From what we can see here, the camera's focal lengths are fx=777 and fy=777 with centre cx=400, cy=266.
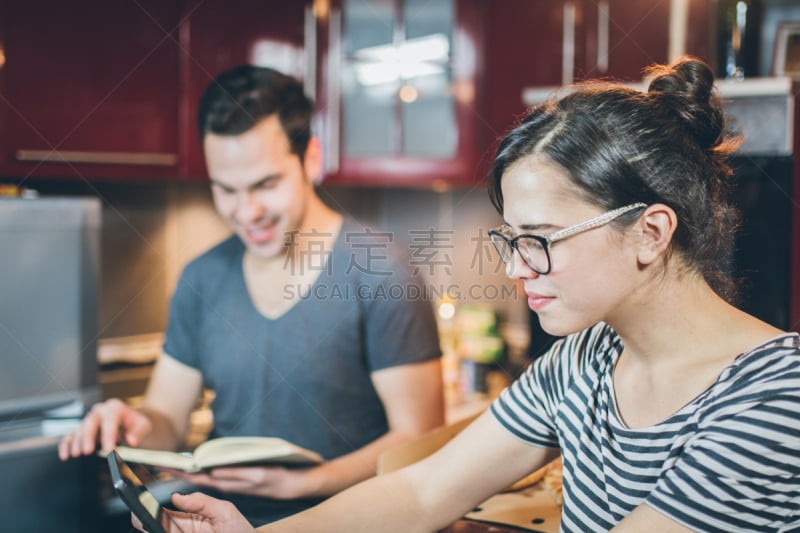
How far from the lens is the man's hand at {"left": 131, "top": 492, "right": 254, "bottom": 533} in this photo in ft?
3.08

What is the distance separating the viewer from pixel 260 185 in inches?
66.6

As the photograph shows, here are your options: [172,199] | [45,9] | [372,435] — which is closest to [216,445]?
[372,435]

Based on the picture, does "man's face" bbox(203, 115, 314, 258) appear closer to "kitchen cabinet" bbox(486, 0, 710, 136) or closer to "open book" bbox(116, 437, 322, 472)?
"open book" bbox(116, 437, 322, 472)

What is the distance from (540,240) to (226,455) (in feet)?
2.09

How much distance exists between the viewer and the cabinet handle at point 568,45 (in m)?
2.28

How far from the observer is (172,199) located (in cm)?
251

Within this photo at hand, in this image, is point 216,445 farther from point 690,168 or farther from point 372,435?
point 690,168

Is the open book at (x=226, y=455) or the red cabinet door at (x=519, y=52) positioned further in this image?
the red cabinet door at (x=519, y=52)

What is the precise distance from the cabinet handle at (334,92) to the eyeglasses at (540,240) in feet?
4.95

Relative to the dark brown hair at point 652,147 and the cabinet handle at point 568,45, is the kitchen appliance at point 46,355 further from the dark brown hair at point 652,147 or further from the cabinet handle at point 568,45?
the cabinet handle at point 568,45

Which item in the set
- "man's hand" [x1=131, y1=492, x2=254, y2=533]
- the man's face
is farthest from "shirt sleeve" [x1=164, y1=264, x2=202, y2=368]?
"man's hand" [x1=131, y1=492, x2=254, y2=533]

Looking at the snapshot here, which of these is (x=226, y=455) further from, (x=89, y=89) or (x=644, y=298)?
(x=89, y=89)

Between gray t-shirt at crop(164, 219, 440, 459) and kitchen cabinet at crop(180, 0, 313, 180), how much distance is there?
0.62 metres

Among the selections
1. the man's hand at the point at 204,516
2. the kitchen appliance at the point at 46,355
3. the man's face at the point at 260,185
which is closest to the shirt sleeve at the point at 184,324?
the man's face at the point at 260,185
